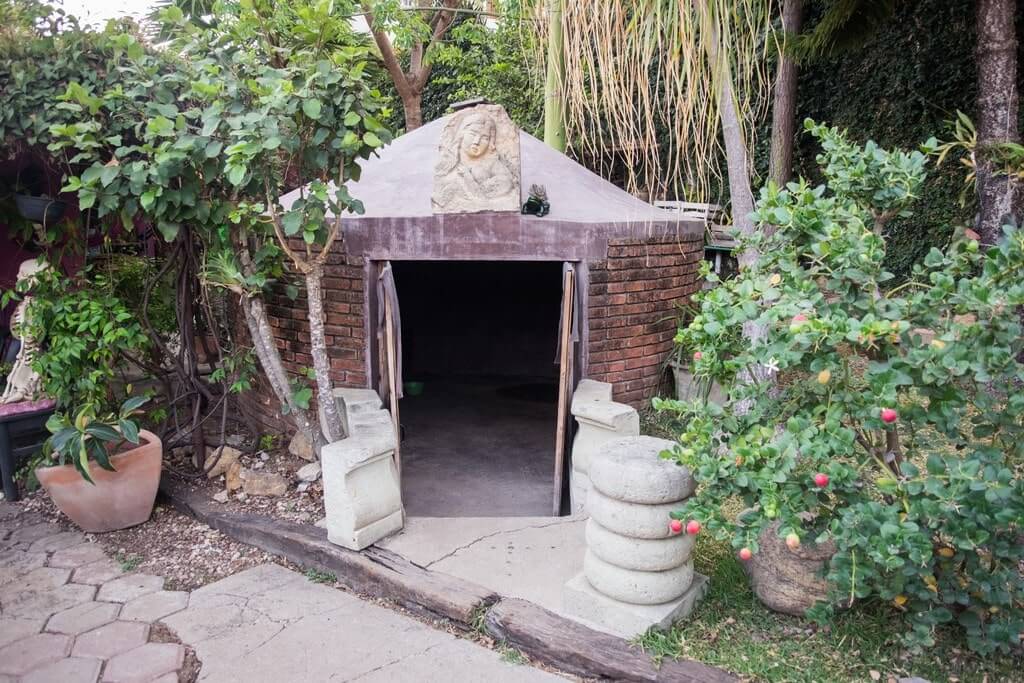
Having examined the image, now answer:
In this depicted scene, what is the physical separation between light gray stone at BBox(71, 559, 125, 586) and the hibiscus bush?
11.6 ft

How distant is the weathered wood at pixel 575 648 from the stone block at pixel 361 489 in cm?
100

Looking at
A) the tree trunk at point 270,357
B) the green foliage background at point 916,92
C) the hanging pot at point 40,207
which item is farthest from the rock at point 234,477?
the green foliage background at point 916,92

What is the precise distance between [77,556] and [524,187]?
4.09 m

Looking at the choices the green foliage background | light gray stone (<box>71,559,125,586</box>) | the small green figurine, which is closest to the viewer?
light gray stone (<box>71,559,125,586</box>)

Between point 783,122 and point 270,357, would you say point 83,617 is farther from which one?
point 783,122

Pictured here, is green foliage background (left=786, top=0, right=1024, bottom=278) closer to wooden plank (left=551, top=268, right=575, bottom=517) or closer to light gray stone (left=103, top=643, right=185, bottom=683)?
wooden plank (left=551, top=268, right=575, bottom=517)

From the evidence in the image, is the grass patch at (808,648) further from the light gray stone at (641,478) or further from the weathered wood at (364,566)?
the weathered wood at (364,566)

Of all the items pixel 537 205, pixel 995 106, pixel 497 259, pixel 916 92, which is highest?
pixel 916 92

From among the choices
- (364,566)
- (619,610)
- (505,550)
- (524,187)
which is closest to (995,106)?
(524,187)

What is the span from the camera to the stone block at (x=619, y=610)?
3.35m

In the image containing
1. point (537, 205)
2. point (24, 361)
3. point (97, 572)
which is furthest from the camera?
point (24, 361)

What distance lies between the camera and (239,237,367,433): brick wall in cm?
A: 541

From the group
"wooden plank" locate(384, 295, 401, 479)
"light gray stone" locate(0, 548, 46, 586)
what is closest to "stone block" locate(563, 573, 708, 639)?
"wooden plank" locate(384, 295, 401, 479)

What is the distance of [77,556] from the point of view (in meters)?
4.66
